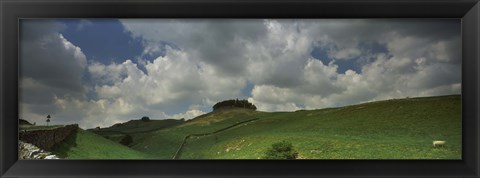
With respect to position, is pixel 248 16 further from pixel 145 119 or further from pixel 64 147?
pixel 64 147

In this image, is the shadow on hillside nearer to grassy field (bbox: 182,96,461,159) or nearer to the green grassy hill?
the green grassy hill

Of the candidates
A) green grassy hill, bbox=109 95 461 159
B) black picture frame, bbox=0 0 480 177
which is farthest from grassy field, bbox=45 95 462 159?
black picture frame, bbox=0 0 480 177

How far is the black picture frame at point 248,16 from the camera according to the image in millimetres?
2891

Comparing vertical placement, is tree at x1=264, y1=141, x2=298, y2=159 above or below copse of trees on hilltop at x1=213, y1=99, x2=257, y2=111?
below

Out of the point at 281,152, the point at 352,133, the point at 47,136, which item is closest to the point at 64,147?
the point at 47,136

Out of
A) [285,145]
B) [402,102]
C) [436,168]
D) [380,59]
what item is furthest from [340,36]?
[436,168]

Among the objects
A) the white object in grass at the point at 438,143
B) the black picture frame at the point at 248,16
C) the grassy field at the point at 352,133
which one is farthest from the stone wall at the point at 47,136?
the white object in grass at the point at 438,143

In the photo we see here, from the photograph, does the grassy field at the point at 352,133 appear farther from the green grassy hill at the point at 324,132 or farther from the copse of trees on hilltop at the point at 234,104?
the copse of trees on hilltop at the point at 234,104

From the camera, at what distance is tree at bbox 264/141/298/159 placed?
126 inches

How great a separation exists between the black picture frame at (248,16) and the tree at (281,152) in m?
0.24

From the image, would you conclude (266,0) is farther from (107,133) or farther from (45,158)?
(45,158)

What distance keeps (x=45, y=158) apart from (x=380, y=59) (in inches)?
101

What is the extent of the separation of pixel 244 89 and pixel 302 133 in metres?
0.57

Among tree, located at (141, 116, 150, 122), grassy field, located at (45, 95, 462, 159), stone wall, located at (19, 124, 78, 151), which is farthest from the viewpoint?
tree, located at (141, 116, 150, 122)
